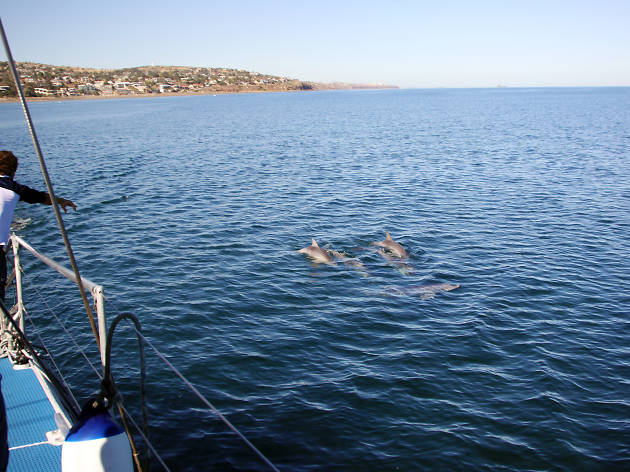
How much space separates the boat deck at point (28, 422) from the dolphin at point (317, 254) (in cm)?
1206

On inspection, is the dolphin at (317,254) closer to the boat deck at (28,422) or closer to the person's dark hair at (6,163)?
the boat deck at (28,422)

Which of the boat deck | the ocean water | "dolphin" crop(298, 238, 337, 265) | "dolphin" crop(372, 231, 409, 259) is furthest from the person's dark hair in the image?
"dolphin" crop(372, 231, 409, 259)

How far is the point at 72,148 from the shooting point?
51.2 metres

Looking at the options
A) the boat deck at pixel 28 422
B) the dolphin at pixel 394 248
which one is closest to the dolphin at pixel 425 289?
the dolphin at pixel 394 248

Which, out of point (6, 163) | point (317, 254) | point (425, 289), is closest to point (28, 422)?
point (6, 163)

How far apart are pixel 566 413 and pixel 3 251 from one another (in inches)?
428

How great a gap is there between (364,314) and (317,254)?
199 inches

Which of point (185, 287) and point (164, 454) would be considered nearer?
point (164, 454)

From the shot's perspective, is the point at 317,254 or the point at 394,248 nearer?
the point at 317,254

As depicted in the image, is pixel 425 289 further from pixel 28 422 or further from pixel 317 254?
pixel 28 422

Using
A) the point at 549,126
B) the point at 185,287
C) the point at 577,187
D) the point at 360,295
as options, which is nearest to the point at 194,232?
the point at 185,287

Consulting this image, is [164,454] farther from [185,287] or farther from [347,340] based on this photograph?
[185,287]

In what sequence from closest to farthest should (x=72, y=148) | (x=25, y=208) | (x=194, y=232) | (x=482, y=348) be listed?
1. (x=482, y=348)
2. (x=194, y=232)
3. (x=25, y=208)
4. (x=72, y=148)

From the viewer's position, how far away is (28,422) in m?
6.18
